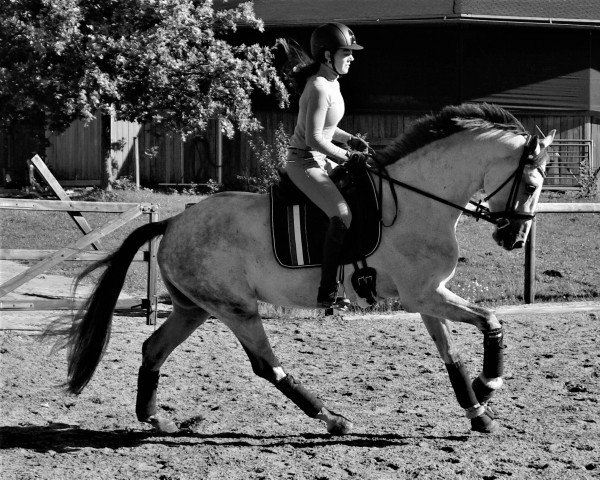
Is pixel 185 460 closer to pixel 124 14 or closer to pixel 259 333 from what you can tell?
pixel 259 333

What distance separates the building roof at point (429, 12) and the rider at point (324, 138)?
19065mm

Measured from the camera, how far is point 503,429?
6621 mm

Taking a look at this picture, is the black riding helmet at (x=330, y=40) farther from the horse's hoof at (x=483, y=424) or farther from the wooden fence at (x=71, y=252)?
the wooden fence at (x=71, y=252)

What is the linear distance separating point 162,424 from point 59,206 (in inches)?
165

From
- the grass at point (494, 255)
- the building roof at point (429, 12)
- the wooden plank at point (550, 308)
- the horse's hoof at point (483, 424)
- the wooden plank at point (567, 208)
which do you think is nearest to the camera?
the horse's hoof at point (483, 424)

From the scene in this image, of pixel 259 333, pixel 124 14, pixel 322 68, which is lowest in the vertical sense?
pixel 259 333

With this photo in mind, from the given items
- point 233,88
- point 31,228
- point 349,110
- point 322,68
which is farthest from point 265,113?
point 322,68

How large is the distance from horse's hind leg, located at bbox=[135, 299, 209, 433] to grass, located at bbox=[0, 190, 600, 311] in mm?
5005

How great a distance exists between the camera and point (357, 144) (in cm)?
715

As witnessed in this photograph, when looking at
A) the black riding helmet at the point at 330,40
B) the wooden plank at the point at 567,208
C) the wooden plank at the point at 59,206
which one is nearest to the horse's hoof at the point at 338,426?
the black riding helmet at the point at 330,40

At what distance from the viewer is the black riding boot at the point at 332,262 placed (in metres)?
6.52

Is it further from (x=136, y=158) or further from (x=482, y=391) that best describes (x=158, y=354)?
(x=136, y=158)

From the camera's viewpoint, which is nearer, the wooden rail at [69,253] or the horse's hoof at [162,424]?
the horse's hoof at [162,424]

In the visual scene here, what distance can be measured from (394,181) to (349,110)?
20138 mm
